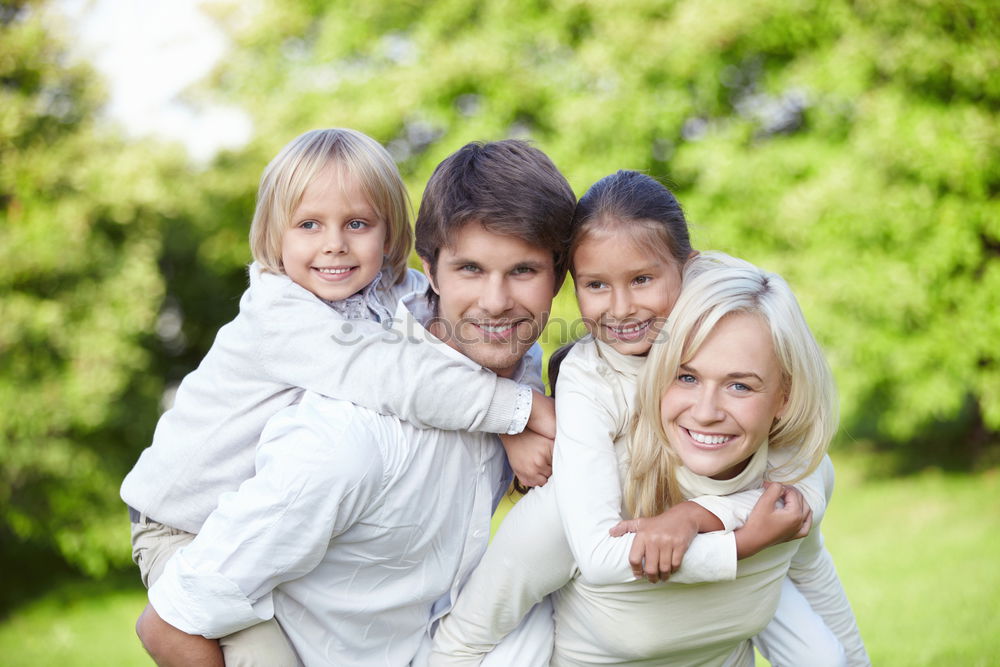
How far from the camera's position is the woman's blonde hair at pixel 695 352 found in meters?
2.47

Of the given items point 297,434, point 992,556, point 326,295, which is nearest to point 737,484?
point 297,434

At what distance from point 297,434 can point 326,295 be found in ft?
2.30

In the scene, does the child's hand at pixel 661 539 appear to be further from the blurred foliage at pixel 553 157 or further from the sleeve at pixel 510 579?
the blurred foliage at pixel 553 157

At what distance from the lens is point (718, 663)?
2.74 meters

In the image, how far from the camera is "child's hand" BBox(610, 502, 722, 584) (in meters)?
2.27

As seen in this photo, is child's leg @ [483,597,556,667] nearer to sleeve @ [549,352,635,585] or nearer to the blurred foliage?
sleeve @ [549,352,635,585]

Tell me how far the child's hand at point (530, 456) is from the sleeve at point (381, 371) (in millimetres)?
59

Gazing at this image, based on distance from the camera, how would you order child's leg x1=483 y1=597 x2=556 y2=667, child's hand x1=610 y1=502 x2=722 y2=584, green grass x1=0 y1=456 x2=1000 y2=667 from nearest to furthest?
child's hand x1=610 y1=502 x2=722 y2=584 < child's leg x1=483 y1=597 x2=556 y2=667 < green grass x1=0 y1=456 x2=1000 y2=667

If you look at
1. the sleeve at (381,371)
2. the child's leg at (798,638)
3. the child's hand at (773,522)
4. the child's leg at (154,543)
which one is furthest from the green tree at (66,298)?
the child's hand at (773,522)

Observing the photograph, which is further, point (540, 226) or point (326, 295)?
point (326, 295)

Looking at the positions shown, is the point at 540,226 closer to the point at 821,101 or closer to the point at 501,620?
the point at 501,620

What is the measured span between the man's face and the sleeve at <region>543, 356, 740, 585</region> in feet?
0.63

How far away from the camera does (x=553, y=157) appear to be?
10.5 metres

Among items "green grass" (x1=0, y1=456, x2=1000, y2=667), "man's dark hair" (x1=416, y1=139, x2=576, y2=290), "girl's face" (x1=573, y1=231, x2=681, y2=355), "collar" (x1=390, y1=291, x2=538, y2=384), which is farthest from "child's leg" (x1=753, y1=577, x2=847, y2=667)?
"green grass" (x1=0, y1=456, x2=1000, y2=667)
